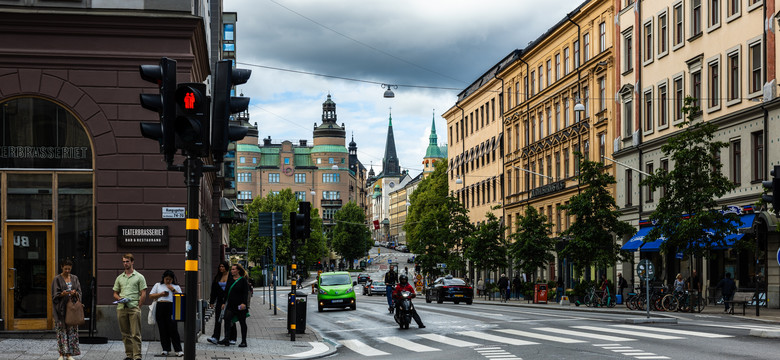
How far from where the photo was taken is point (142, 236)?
19562 millimetres

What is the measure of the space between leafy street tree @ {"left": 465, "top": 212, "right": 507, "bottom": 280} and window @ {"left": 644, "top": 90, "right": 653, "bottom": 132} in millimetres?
16296

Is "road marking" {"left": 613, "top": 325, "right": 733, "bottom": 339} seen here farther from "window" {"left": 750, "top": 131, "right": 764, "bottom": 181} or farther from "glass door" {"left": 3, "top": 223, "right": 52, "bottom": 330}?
"window" {"left": 750, "top": 131, "right": 764, "bottom": 181}

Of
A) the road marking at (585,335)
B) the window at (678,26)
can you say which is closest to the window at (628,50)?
the window at (678,26)

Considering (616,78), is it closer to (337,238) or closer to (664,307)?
(664,307)

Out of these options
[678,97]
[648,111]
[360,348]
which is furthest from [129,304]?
[648,111]

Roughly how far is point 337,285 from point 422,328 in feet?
47.1

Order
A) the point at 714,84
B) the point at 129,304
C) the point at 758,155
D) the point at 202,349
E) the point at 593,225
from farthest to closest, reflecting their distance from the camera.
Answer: the point at 593,225 → the point at 714,84 → the point at 758,155 → the point at 202,349 → the point at 129,304

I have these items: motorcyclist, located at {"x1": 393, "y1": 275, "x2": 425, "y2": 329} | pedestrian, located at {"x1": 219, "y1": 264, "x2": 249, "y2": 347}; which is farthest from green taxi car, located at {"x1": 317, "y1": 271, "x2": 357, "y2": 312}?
pedestrian, located at {"x1": 219, "y1": 264, "x2": 249, "y2": 347}

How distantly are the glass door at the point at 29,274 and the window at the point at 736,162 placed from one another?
26.9 meters

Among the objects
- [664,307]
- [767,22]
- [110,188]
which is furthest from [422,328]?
[767,22]

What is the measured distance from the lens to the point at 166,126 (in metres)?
9.96

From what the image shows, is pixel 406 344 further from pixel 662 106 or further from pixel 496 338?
pixel 662 106

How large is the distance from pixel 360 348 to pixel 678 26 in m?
29.2

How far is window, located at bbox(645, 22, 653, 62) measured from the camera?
4659cm
